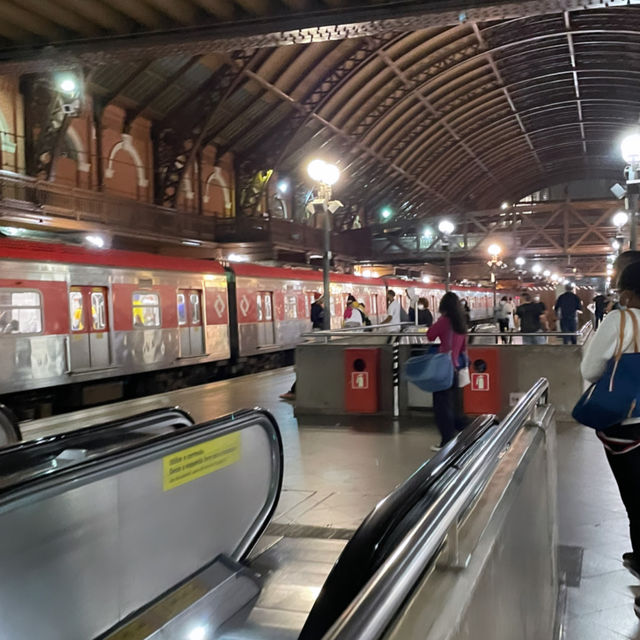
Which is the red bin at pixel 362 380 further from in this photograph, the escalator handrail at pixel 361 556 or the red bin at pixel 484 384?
the escalator handrail at pixel 361 556

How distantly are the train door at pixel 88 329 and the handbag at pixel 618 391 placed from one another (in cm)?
1064

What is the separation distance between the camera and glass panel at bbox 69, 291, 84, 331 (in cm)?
1266

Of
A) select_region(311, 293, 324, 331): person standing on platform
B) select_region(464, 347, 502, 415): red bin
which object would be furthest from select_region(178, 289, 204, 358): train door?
select_region(464, 347, 502, 415): red bin

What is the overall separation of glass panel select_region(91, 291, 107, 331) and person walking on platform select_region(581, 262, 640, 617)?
1101 cm

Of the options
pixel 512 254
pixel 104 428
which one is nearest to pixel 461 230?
pixel 512 254

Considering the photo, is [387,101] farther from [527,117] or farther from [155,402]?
[155,402]

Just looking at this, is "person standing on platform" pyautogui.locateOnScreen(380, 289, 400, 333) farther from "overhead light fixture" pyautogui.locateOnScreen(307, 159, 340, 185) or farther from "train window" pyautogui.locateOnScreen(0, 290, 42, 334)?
"train window" pyautogui.locateOnScreen(0, 290, 42, 334)

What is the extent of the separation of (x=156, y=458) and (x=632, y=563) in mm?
3023

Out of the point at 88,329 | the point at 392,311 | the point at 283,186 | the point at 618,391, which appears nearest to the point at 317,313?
the point at 392,311

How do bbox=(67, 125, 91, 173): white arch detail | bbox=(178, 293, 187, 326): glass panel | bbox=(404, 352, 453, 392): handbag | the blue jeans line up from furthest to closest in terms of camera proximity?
bbox=(67, 125, 91, 173): white arch detail, bbox=(178, 293, 187, 326): glass panel, the blue jeans, bbox=(404, 352, 453, 392): handbag

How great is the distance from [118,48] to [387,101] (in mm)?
30367

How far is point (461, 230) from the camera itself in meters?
42.7

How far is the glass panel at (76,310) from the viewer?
1266 centimetres

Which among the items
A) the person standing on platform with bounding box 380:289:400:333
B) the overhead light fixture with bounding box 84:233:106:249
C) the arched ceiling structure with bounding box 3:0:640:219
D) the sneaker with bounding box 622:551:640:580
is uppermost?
the arched ceiling structure with bounding box 3:0:640:219
